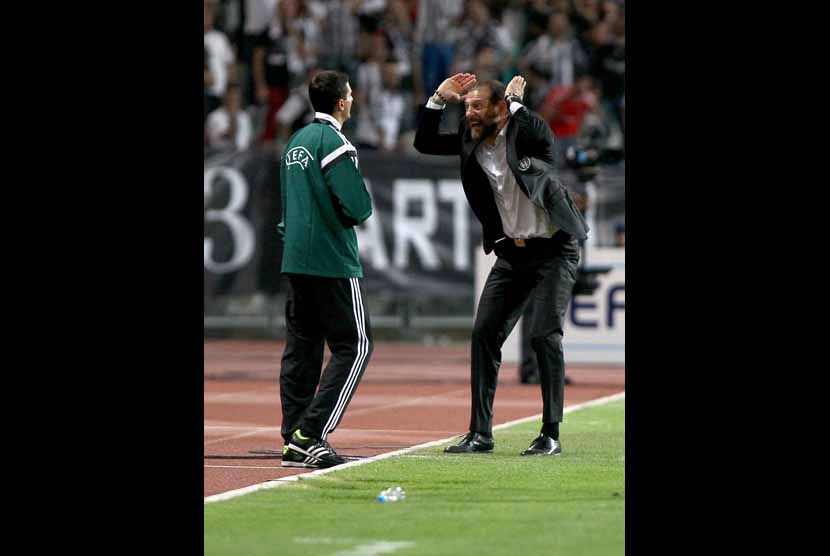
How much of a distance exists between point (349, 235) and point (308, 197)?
36 cm

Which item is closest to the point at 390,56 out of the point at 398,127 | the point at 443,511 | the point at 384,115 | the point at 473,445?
the point at 384,115

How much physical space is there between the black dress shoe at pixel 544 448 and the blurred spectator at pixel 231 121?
13.5 metres

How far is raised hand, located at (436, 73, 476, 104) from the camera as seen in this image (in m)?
11.0

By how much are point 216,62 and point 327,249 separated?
1437cm

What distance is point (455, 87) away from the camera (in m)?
11.0

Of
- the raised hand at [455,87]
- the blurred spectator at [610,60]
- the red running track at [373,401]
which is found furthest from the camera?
the blurred spectator at [610,60]

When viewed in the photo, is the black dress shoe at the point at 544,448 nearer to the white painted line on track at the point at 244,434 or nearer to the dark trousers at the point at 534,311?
the dark trousers at the point at 534,311

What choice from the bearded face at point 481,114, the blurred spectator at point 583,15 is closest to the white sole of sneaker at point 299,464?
the bearded face at point 481,114

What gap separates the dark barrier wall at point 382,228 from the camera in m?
21.9

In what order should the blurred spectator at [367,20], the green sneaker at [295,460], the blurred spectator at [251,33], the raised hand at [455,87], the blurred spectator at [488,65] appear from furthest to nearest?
the blurred spectator at [251,33], the blurred spectator at [367,20], the blurred spectator at [488,65], the raised hand at [455,87], the green sneaker at [295,460]

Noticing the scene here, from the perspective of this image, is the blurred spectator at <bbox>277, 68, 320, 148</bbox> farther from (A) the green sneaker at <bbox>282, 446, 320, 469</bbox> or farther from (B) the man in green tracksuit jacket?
(A) the green sneaker at <bbox>282, 446, 320, 469</bbox>
